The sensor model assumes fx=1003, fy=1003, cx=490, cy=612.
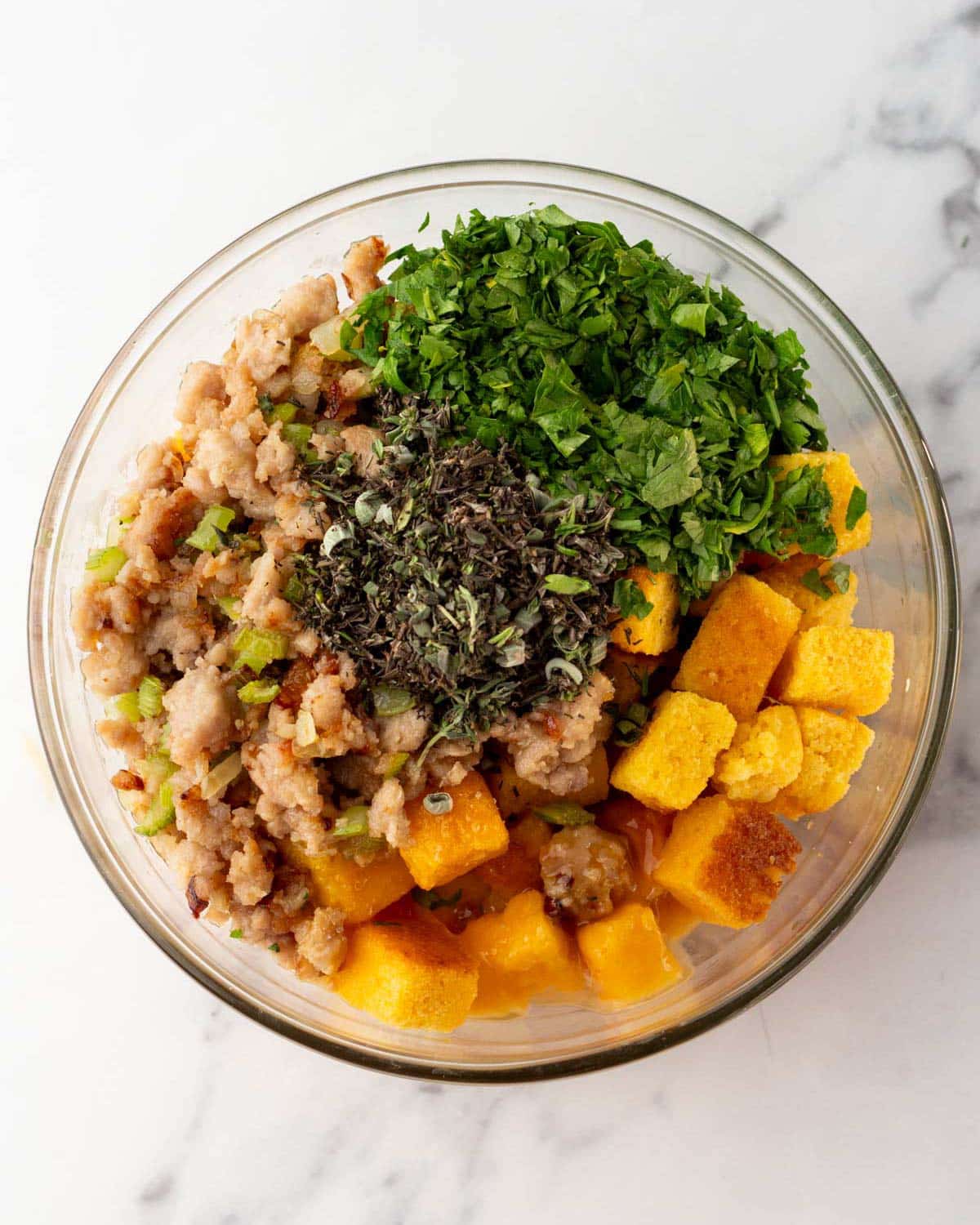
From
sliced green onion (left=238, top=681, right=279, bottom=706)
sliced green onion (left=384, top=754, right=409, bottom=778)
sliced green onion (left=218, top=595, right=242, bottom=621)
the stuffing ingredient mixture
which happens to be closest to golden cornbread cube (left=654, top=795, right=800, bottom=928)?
the stuffing ingredient mixture

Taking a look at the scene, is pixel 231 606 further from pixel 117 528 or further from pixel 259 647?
pixel 117 528

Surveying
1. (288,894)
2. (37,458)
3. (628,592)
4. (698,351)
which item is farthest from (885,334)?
(37,458)

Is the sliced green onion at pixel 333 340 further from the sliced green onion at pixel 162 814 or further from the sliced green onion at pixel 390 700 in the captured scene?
the sliced green onion at pixel 162 814

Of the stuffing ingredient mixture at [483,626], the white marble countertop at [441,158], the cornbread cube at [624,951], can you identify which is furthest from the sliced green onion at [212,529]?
the cornbread cube at [624,951]

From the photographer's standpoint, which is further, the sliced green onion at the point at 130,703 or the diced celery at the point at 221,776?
the sliced green onion at the point at 130,703

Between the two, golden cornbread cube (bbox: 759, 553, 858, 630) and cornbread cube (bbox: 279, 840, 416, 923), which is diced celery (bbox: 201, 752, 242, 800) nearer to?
cornbread cube (bbox: 279, 840, 416, 923)

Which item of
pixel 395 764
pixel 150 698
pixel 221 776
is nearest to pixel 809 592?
pixel 395 764
